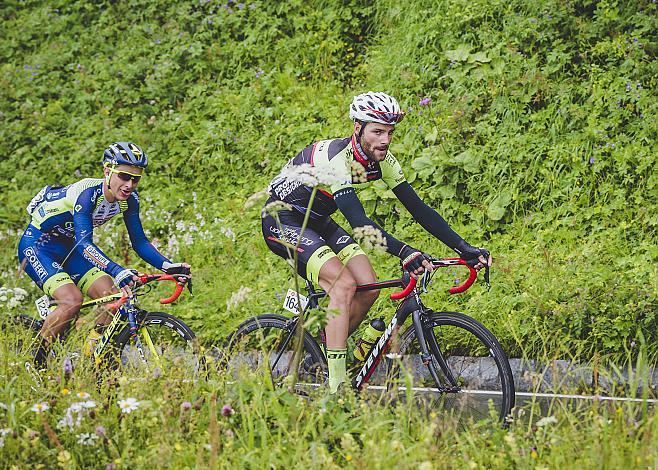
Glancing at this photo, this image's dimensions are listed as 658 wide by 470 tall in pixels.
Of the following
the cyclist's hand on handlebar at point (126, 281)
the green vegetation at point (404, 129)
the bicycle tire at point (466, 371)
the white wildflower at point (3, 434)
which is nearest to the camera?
the white wildflower at point (3, 434)

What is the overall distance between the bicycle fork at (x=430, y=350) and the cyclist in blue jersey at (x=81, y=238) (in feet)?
6.43

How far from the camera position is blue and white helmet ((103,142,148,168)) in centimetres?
659

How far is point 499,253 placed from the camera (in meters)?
8.41

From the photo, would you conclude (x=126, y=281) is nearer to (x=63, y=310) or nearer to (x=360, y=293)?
(x=63, y=310)

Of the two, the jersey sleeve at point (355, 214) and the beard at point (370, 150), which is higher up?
the beard at point (370, 150)

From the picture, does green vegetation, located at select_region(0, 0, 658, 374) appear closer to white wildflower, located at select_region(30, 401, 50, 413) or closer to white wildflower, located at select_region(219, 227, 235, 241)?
white wildflower, located at select_region(219, 227, 235, 241)

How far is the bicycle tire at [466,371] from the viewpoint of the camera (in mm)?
5410

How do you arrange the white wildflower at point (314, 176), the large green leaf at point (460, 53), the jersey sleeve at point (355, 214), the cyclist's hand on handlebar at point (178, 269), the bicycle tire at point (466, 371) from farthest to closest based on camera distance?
the large green leaf at point (460, 53)
the cyclist's hand on handlebar at point (178, 269)
the jersey sleeve at point (355, 214)
the bicycle tire at point (466, 371)
the white wildflower at point (314, 176)

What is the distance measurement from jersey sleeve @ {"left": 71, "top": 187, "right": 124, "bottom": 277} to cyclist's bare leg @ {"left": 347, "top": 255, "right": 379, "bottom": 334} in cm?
179

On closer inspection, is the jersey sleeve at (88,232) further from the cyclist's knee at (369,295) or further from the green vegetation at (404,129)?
the green vegetation at (404,129)

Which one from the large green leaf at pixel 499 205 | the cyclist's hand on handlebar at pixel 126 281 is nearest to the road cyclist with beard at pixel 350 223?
the cyclist's hand on handlebar at pixel 126 281

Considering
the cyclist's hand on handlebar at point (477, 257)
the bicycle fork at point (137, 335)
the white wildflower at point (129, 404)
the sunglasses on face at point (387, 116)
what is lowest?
the bicycle fork at point (137, 335)

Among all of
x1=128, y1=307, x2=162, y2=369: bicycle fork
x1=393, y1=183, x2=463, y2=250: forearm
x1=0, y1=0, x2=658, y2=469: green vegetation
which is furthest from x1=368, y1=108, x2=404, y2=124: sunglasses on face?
x1=128, y1=307, x2=162, y2=369: bicycle fork

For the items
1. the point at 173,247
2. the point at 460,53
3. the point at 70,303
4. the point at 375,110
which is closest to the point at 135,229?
the point at 70,303
